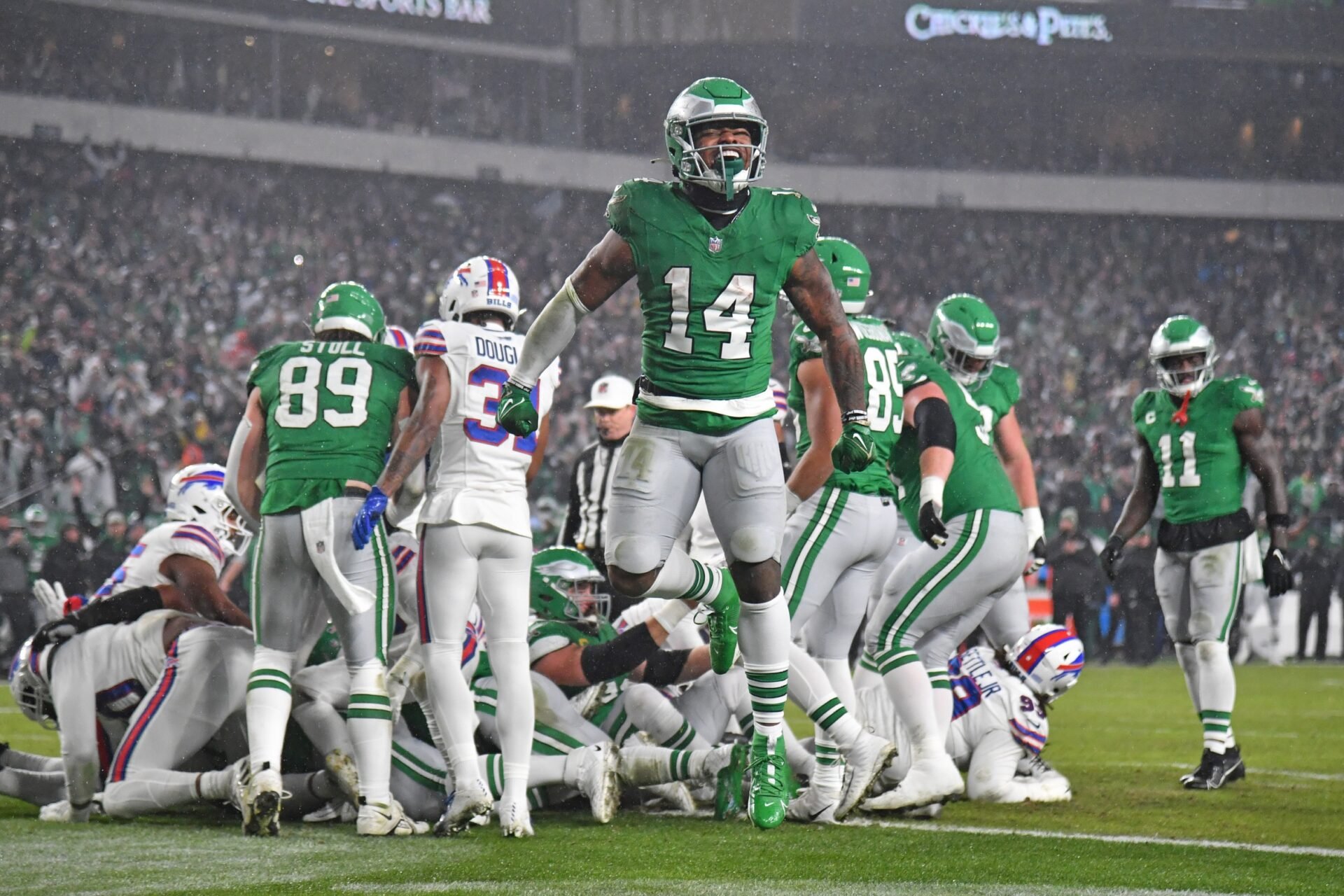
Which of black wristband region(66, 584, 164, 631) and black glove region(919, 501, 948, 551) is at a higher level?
black glove region(919, 501, 948, 551)

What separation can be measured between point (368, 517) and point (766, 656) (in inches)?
51.7

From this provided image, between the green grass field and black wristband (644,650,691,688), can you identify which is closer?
the green grass field

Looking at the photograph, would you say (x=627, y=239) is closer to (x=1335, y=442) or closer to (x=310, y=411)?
(x=310, y=411)

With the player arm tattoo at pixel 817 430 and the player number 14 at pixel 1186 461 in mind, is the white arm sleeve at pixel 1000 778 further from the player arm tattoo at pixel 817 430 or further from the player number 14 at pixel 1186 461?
the player number 14 at pixel 1186 461

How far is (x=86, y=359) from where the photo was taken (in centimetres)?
1688

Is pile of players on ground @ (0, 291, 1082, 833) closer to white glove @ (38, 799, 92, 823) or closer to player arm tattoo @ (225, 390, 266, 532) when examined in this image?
white glove @ (38, 799, 92, 823)

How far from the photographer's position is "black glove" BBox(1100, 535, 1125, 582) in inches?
262

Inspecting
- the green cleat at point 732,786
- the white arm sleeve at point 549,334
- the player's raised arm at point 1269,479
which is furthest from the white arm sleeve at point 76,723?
the player's raised arm at point 1269,479

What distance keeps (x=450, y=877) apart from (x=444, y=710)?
3.20 ft

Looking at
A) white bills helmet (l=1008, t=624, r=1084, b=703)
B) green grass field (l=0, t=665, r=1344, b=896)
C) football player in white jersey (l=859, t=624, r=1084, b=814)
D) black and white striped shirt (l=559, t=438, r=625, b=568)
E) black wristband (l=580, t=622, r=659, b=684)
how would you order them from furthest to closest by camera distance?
black and white striped shirt (l=559, t=438, r=625, b=568) → white bills helmet (l=1008, t=624, r=1084, b=703) → football player in white jersey (l=859, t=624, r=1084, b=814) → black wristband (l=580, t=622, r=659, b=684) → green grass field (l=0, t=665, r=1344, b=896)

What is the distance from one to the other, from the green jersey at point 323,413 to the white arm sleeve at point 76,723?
0.93m

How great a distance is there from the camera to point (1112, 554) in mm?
6738

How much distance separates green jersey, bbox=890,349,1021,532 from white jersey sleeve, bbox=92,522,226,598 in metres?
2.44

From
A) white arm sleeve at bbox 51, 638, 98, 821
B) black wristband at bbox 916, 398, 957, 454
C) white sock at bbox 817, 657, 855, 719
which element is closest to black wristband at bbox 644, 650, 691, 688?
white sock at bbox 817, 657, 855, 719
